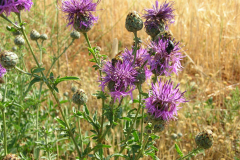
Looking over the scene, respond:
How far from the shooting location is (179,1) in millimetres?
7754

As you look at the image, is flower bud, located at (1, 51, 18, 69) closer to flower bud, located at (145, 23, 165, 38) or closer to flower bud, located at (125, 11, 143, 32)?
flower bud, located at (125, 11, 143, 32)

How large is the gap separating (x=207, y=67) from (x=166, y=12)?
4.36m

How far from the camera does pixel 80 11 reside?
2232mm

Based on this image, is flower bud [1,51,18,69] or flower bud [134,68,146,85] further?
flower bud [1,51,18,69]

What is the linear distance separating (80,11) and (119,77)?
0.81 meters

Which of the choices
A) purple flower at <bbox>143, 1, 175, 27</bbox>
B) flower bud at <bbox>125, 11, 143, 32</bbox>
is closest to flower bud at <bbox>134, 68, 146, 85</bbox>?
flower bud at <bbox>125, 11, 143, 32</bbox>

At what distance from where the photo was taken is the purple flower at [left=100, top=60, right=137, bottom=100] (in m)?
1.94

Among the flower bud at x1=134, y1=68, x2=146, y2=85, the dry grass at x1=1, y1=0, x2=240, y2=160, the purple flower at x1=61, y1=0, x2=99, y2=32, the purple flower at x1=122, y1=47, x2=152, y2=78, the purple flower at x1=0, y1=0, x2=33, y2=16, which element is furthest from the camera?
the dry grass at x1=1, y1=0, x2=240, y2=160

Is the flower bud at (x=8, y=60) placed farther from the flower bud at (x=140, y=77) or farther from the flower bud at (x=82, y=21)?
the flower bud at (x=140, y=77)

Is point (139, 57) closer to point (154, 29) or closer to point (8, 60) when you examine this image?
point (154, 29)

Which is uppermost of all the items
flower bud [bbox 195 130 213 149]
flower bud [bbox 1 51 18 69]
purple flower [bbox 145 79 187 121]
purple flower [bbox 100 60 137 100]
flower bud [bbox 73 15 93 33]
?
flower bud [bbox 73 15 93 33]

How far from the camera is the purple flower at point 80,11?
87.7 inches

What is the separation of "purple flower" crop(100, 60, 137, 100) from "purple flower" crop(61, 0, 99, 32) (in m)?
0.52

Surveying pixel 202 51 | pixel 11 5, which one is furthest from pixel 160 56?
pixel 202 51
